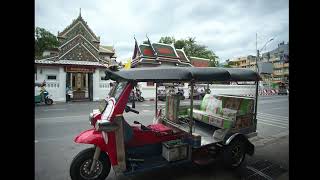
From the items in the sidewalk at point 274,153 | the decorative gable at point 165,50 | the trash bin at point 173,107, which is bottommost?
the sidewalk at point 274,153

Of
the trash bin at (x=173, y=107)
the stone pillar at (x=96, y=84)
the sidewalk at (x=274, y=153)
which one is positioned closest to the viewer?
the sidewalk at (x=274, y=153)

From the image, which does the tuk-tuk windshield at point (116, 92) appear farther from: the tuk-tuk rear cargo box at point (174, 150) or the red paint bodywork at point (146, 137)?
the tuk-tuk rear cargo box at point (174, 150)

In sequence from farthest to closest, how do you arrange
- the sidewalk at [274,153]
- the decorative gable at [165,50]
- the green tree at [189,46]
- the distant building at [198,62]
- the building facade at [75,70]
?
the green tree at [189,46]
the distant building at [198,62]
the decorative gable at [165,50]
the building facade at [75,70]
the sidewalk at [274,153]

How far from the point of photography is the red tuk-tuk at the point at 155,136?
142 inches

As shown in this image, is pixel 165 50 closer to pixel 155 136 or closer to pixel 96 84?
pixel 96 84

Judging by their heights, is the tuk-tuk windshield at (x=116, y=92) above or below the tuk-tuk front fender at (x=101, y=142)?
above

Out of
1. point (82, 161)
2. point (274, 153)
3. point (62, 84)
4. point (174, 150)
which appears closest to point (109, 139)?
point (82, 161)

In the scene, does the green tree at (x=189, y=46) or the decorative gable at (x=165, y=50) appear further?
the green tree at (x=189, y=46)

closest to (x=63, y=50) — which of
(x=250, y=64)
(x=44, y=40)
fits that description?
(x=44, y=40)

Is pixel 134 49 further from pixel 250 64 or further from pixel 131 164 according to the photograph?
pixel 250 64

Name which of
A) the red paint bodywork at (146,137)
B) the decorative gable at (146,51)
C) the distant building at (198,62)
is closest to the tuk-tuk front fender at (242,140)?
the red paint bodywork at (146,137)
